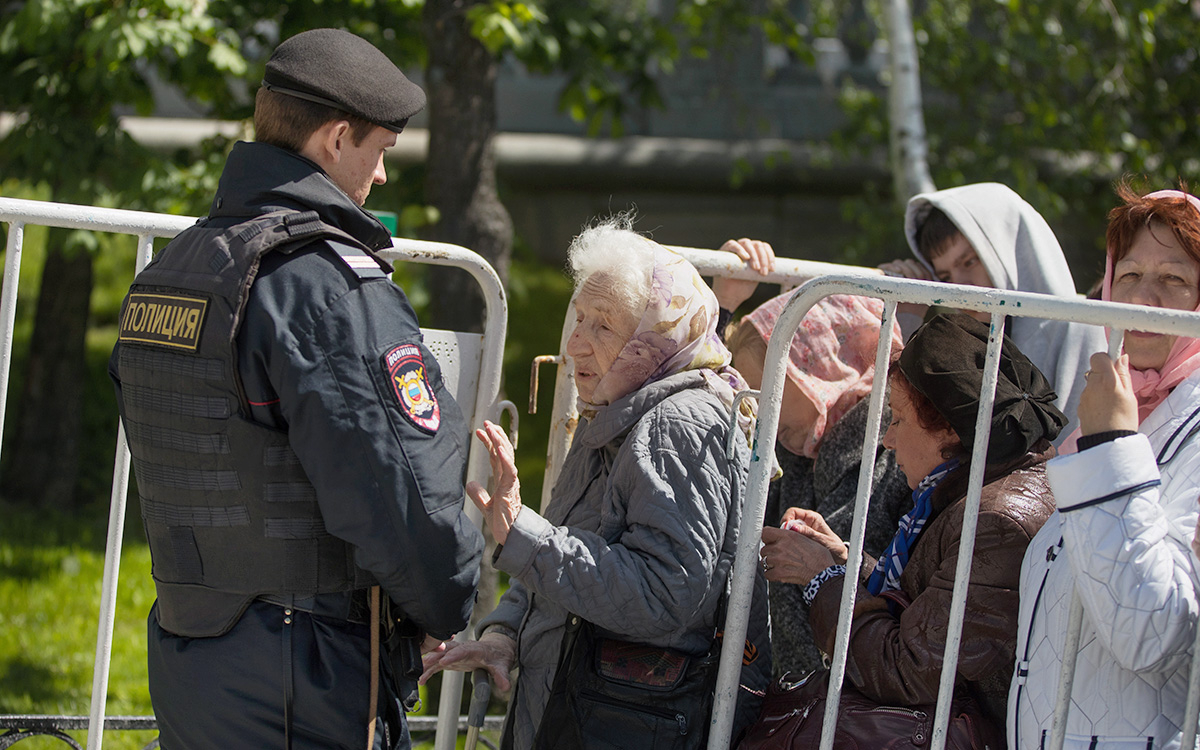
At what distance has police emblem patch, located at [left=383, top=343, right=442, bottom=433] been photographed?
1.87 meters

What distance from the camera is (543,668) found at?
7.98ft

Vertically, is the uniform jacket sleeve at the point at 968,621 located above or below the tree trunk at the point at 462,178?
below

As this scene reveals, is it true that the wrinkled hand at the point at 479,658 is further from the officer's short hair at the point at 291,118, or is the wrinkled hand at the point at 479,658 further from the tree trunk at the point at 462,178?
the tree trunk at the point at 462,178

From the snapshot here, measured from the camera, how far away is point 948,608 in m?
2.09

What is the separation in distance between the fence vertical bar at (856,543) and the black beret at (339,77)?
101cm

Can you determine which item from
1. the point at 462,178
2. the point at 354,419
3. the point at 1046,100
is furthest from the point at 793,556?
the point at 1046,100

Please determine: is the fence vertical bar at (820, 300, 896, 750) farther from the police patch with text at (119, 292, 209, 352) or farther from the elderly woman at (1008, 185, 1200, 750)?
the police patch with text at (119, 292, 209, 352)

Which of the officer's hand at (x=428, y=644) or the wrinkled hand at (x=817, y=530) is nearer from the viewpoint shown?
the officer's hand at (x=428, y=644)

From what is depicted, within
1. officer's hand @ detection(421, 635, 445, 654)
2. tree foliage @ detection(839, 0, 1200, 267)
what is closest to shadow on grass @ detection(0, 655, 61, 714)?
officer's hand @ detection(421, 635, 445, 654)

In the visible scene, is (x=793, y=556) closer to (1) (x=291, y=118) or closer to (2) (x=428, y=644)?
(2) (x=428, y=644)

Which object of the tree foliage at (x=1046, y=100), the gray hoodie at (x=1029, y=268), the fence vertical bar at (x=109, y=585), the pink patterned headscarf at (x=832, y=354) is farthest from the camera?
the tree foliage at (x=1046, y=100)

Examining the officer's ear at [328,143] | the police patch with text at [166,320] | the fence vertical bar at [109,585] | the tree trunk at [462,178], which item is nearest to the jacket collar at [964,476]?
the officer's ear at [328,143]

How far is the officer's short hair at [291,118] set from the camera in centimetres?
196

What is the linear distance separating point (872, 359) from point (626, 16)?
3.55 meters
